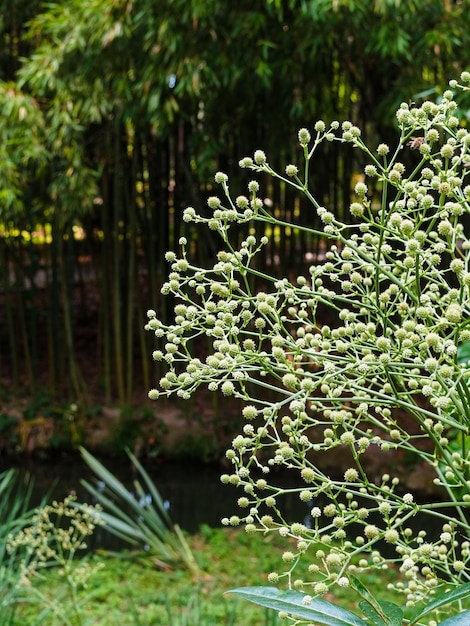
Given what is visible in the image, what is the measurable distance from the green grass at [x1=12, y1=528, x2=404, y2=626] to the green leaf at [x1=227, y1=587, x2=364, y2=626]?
237 centimetres

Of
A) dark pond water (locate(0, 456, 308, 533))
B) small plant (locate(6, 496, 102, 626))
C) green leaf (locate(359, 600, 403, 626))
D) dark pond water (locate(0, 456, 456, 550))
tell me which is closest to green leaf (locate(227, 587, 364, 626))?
green leaf (locate(359, 600, 403, 626))

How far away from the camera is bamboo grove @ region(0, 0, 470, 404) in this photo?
3863mm

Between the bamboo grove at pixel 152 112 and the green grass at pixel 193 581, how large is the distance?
2.09 metres

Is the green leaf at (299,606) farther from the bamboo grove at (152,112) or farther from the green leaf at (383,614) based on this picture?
the bamboo grove at (152,112)

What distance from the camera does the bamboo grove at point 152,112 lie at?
3863mm

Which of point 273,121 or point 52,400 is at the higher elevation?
point 273,121

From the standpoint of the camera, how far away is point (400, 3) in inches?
137

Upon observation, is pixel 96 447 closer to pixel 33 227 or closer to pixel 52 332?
pixel 52 332

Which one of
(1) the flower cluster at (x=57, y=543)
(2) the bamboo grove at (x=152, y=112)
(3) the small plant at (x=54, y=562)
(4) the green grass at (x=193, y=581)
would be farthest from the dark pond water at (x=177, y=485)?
(1) the flower cluster at (x=57, y=543)

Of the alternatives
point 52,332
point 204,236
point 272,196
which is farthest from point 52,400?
point 272,196

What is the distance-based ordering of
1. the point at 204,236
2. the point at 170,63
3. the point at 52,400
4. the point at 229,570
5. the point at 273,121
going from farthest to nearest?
the point at 52,400 < the point at 204,236 < the point at 273,121 < the point at 170,63 < the point at 229,570

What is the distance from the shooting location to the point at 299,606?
56cm

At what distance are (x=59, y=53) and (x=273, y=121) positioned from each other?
132 cm

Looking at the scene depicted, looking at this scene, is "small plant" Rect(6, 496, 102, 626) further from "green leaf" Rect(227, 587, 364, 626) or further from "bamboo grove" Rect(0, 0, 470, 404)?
"bamboo grove" Rect(0, 0, 470, 404)
